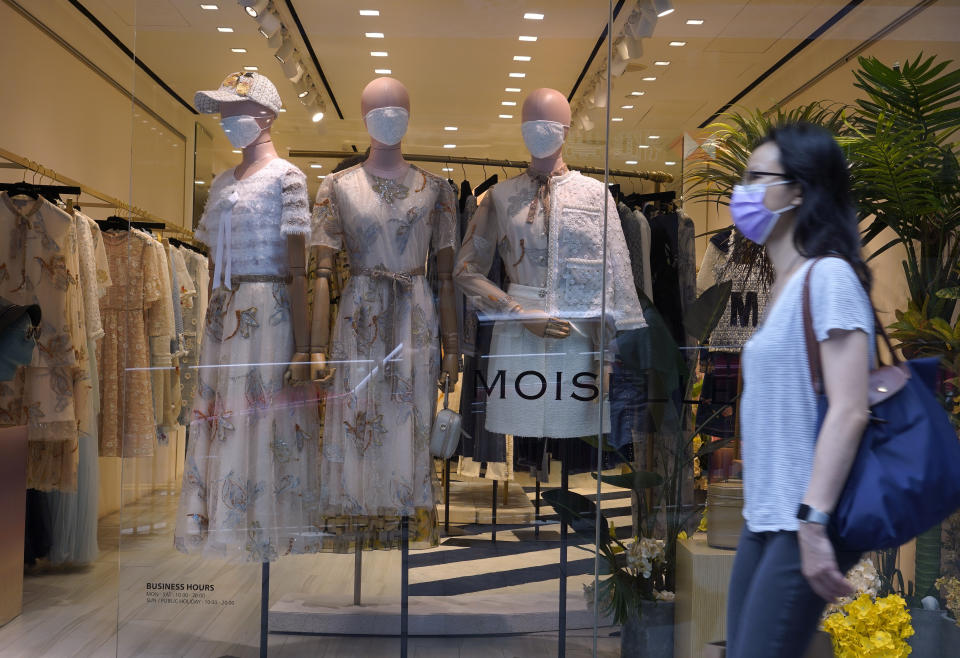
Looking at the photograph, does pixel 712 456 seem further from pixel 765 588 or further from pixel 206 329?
pixel 206 329

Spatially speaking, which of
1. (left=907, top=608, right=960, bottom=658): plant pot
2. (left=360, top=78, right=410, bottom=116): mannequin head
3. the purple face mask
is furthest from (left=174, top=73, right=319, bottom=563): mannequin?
(left=907, top=608, right=960, bottom=658): plant pot

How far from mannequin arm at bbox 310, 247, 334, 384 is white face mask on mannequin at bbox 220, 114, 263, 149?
0.45 meters

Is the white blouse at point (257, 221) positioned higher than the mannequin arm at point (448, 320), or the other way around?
the white blouse at point (257, 221)

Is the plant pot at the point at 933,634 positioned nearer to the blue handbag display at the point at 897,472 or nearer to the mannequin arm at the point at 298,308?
the blue handbag display at the point at 897,472

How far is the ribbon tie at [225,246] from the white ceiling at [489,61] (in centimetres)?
20

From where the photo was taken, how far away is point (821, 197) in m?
1.69

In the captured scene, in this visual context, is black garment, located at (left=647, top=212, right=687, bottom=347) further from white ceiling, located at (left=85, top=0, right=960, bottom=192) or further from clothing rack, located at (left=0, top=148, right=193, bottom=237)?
clothing rack, located at (left=0, top=148, right=193, bottom=237)

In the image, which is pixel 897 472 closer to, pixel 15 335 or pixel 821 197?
pixel 821 197

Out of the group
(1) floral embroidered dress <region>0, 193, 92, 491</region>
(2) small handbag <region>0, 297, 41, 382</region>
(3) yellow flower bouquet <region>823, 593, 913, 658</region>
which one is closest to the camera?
(3) yellow flower bouquet <region>823, 593, 913, 658</region>

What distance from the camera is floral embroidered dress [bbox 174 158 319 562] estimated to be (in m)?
2.93

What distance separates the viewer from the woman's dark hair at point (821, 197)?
1.64 metres

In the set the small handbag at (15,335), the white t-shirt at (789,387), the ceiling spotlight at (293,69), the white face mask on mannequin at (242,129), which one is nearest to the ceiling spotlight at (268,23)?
the ceiling spotlight at (293,69)

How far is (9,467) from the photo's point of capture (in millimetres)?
3699

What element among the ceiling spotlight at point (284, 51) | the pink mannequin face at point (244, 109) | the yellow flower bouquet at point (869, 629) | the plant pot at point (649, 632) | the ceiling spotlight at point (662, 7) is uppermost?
the ceiling spotlight at point (662, 7)
